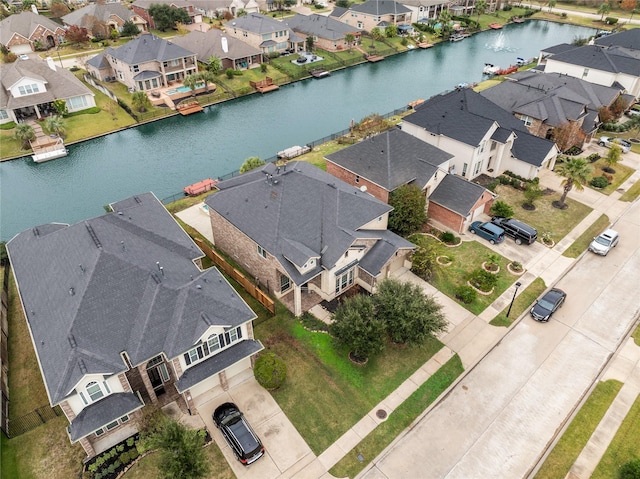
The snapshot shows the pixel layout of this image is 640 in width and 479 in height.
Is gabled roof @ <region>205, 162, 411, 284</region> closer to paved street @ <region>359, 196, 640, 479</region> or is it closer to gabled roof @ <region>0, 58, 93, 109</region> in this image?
paved street @ <region>359, 196, 640, 479</region>

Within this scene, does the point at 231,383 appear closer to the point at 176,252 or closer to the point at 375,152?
the point at 176,252

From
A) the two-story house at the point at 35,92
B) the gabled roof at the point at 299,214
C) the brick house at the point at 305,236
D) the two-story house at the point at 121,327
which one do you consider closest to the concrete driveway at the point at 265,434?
the two-story house at the point at 121,327

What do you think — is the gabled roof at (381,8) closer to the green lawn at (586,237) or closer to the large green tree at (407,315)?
the green lawn at (586,237)

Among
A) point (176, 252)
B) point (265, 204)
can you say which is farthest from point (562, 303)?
point (176, 252)

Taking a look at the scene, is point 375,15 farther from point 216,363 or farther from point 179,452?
point 179,452

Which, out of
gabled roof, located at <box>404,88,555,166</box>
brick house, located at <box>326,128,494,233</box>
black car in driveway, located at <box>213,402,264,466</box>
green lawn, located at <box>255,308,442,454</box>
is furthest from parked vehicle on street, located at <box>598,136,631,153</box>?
black car in driveway, located at <box>213,402,264,466</box>

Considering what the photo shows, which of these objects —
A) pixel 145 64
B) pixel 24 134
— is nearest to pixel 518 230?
pixel 24 134
